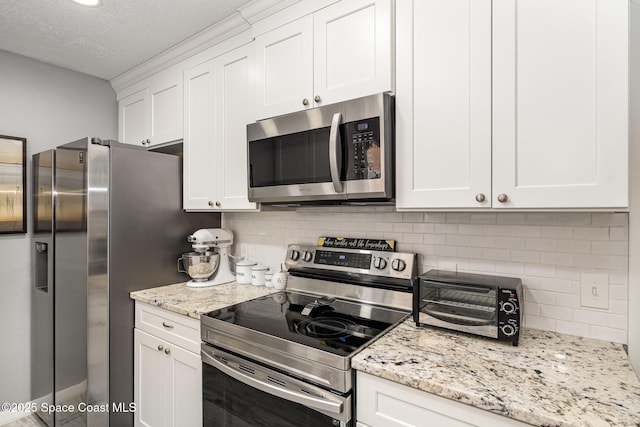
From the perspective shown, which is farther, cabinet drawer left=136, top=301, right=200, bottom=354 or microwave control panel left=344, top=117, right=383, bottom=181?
cabinet drawer left=136, top=301, right=200, bottom=354

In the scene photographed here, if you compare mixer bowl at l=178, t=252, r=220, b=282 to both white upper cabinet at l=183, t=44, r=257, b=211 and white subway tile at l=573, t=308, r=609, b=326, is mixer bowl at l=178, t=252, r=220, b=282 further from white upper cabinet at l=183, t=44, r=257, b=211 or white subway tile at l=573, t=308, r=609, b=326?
white subway tile at l=573, t=308, r=609, b=326

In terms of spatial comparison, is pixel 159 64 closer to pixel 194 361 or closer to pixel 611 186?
pixel 194 361

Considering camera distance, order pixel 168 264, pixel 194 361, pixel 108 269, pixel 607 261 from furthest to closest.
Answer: pixel 168 264, pixel 108 269, pixel 194 361, pixel 607 261

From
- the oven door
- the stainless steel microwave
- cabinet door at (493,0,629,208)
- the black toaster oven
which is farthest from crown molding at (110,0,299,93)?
the oven door

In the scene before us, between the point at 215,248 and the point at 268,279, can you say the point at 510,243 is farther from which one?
the point at 215,248

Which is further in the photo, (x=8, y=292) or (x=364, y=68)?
(x=8, y=292)

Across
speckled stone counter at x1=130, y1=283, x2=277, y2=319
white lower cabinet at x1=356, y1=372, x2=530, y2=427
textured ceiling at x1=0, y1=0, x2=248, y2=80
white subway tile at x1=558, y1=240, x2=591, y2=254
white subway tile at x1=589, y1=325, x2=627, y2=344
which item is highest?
textured ceiling at x1=0, y1=0, x2=248, y2=80

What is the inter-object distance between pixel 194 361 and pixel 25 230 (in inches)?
71.1

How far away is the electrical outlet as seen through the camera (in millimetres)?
1263

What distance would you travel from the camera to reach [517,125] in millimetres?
1153

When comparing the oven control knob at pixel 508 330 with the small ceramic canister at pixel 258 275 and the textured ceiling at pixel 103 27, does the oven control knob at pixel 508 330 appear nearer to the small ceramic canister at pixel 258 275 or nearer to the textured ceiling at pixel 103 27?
the small ceramic canister at pixel 258 275

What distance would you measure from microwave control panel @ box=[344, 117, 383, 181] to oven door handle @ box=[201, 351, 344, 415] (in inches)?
33.6

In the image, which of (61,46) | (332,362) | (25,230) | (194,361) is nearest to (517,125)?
(332,362)

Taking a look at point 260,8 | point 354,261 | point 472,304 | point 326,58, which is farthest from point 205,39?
point 472,304
